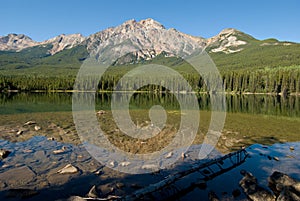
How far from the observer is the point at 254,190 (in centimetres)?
970

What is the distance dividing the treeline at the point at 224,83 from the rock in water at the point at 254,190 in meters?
111

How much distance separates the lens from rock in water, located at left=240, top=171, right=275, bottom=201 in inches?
359

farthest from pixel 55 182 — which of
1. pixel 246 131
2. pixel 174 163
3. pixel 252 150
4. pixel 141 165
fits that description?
pixel 246 131

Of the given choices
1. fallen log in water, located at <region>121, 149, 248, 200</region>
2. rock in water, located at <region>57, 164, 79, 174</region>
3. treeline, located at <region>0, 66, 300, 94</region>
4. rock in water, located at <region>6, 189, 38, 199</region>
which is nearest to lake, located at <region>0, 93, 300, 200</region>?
rock in water, located at <region>6, 189, 38, 199</region>

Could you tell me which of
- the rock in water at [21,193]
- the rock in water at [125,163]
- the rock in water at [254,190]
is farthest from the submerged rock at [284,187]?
the rock in water at [21,193]

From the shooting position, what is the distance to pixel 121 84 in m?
149

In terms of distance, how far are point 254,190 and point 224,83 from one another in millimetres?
123906

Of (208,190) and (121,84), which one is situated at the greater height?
(121,84)

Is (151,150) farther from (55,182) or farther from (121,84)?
(121,84)

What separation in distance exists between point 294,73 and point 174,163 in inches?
4445

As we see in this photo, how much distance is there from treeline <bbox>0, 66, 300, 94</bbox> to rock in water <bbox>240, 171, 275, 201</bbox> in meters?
111

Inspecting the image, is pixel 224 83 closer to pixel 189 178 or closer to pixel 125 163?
pixel 125 163

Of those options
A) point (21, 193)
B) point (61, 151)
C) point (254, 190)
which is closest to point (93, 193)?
point (21, 193)

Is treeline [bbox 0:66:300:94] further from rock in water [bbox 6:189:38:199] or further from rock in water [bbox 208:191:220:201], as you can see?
rock in water [bbox 6:189:38:199]
